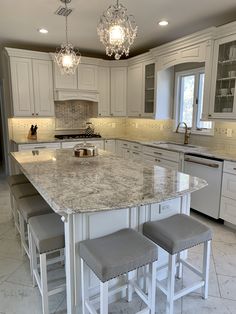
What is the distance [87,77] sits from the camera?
5207mm

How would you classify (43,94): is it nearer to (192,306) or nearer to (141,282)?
(141,282)

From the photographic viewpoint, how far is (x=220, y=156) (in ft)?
10.6

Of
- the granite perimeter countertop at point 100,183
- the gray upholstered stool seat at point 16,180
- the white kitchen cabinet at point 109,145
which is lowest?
the gray upholstered stool seat at point 16,180

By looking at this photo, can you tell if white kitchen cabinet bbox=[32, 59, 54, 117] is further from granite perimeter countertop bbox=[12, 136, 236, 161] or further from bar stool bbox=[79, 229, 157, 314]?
bar stool bbox=[79, 229, 157, 314]

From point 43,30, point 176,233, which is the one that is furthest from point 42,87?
point 176,233

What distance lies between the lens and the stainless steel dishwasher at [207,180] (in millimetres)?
3272

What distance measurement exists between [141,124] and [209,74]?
7.50 feet

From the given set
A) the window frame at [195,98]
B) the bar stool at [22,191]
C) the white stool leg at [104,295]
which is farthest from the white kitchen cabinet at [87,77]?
the white stool leg at [104,295]

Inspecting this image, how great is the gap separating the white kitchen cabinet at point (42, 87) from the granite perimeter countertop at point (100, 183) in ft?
7.46

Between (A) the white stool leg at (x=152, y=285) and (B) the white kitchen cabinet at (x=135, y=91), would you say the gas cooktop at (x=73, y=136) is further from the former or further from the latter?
(A) the white stool leg at (x=152, y=285)

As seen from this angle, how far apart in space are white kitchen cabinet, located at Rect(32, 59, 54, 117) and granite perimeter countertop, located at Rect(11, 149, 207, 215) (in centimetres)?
227

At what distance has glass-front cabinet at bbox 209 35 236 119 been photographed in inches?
128

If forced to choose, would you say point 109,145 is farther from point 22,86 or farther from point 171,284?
point 171,284

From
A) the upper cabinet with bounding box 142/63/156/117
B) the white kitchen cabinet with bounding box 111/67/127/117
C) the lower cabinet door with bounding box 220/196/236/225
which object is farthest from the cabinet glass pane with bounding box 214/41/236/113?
the white kitchen cabinet with bounding box 111/67/127/117
